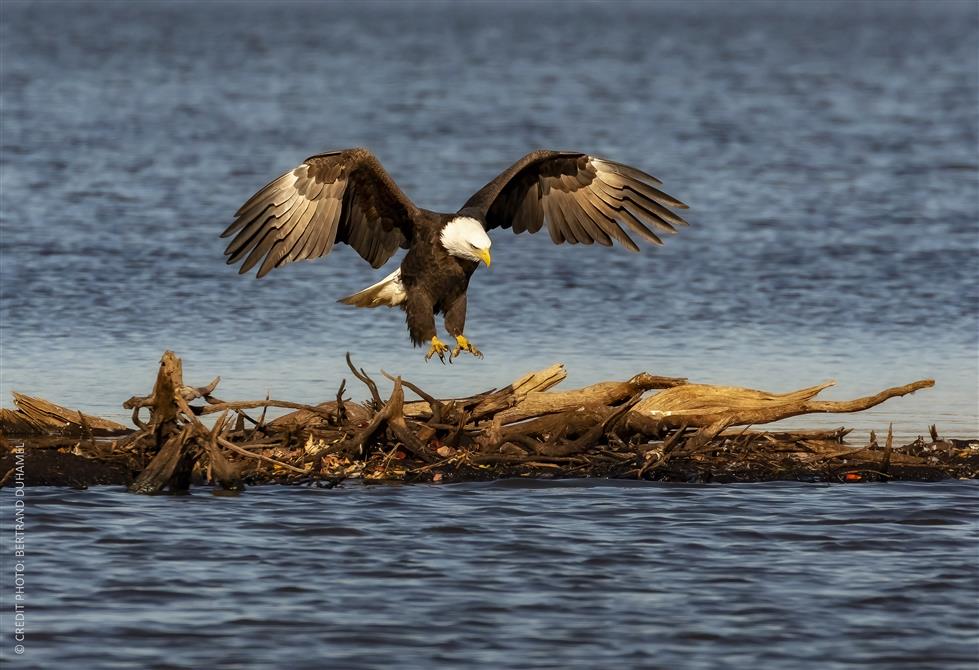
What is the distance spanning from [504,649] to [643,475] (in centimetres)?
251

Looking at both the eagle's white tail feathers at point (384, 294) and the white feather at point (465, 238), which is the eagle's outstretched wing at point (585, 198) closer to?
the white feather at point (465, 238)

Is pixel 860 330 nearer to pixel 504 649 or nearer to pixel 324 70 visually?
pixel 504 649

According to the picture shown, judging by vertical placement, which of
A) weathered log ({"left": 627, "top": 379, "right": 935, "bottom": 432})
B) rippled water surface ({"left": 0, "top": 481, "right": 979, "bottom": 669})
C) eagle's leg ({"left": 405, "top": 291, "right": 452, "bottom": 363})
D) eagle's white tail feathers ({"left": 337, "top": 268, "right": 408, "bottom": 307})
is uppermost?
eagle's white tail feathers ({"left": 337, "top": 268, "right": 408, "bottom": 307})

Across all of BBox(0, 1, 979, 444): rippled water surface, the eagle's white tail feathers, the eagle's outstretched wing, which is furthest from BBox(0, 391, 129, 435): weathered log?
the eagle's outstretched wing

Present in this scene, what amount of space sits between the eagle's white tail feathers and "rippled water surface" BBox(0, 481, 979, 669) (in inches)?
69.6

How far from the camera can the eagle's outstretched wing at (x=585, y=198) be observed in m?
10.2

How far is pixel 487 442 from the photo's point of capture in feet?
29.3

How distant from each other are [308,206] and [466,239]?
90cm

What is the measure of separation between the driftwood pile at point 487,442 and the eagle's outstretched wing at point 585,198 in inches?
54.5

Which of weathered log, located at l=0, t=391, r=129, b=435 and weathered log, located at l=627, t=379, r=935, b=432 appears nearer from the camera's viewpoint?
weathered log, located at l=627, t=379, r=935, b=432

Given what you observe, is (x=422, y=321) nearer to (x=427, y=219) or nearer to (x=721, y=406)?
(x=427, y=219)

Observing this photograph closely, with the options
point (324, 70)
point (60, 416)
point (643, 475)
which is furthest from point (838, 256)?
point (324, 70)

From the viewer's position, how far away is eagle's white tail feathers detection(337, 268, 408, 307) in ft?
33.4

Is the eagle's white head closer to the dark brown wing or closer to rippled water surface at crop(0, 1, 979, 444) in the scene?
the dark brown wing
